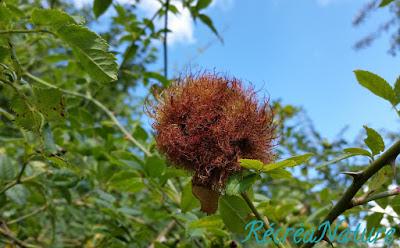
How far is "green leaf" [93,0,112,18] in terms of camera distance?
165 cm

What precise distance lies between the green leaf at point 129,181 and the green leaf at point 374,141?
83cm

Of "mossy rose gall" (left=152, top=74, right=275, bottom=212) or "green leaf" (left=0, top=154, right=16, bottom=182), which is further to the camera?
"green leaf" (left=0, top=154, right=16, bottom=182)

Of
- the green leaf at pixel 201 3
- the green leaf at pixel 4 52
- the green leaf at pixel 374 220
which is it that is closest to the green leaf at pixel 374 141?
the green leaf at pixel 374 220

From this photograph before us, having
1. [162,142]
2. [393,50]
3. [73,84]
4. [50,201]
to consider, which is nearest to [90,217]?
[50,201]

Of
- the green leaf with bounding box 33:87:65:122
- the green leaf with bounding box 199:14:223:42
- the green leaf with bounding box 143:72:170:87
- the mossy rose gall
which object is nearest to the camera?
the mossy rose gall

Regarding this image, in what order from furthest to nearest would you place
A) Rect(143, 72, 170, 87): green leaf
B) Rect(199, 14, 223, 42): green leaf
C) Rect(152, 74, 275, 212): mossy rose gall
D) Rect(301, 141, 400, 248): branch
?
Rect(143, 72, 170, 87): green leaf → Rect(199, 14, 223, 42): green leaf → Rect(152, 74, 275, 212): mossy rose gall → Rect(301, 141, 400, 248): branch

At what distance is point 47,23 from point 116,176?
734 millimetres

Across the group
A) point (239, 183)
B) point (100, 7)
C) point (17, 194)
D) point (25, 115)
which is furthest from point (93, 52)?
point (17, 194)

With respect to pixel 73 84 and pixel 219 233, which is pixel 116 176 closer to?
pixel 219 233

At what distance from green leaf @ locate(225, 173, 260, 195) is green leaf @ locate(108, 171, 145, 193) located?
0.67m

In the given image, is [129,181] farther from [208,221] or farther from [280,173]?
[280,173]

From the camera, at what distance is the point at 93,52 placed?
3.21ft

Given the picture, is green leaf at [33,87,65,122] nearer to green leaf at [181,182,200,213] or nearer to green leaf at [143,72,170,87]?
green leaf at [181,182,200,213]

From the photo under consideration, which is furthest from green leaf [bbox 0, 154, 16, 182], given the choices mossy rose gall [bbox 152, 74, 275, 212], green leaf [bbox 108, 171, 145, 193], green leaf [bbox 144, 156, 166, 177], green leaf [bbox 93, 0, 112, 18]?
mossy rose gall [bbox 152, 74, 275, 212]
